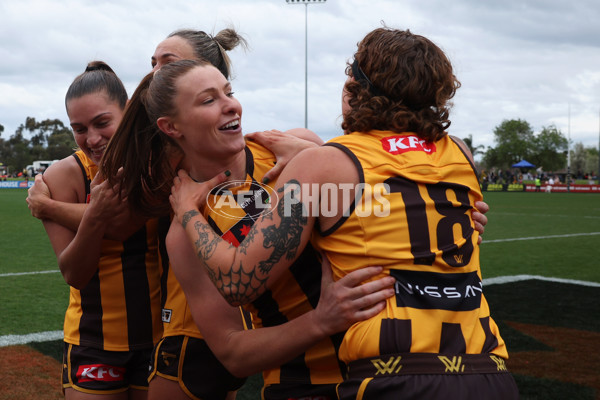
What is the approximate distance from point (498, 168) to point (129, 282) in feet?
326

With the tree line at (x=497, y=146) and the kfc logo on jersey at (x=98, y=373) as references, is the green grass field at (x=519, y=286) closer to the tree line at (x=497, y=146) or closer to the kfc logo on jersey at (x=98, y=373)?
the kfc logo on jersey at (x=98, y=373)

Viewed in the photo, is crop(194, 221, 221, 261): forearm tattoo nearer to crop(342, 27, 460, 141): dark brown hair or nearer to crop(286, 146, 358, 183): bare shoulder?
crop(286, 146, 358, 183): bare shoulder

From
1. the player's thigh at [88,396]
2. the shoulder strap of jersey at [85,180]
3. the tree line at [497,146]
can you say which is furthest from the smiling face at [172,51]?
the tree line at [497,146]

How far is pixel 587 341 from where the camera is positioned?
589cm

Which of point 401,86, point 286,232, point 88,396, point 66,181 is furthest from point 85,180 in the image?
point 401,86

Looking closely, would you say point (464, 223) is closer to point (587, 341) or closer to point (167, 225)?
point (167, 225)

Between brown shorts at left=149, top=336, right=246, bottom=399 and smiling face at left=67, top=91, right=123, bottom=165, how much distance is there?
0.98 metres

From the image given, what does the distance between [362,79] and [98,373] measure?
1.85 meters

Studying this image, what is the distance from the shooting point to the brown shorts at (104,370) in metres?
2.80

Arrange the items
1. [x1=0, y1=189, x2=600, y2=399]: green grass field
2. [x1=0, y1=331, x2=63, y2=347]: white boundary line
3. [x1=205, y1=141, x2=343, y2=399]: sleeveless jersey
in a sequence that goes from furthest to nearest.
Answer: [x1=0, y1=189, x2=600, y2=399]: green grass field, [x1=0, y1=331, x2=63, y2=347]: white boundary line, [x1=205, y1=141, x2=343, y2=399]: sleeveless jersey

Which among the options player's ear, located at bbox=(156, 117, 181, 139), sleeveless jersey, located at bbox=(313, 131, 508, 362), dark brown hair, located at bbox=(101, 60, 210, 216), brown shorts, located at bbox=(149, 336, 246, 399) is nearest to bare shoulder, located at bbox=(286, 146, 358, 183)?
sleeveless jersey, located at bbox=(313, 131, 508, 362)

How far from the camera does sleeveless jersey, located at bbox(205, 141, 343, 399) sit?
2139mm

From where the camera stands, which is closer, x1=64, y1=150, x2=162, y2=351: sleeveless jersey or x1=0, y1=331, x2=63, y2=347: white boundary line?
x1=64, y1=150, x2=162, y2=351: sleeveless jersey

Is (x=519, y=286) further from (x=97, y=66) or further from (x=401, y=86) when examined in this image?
(x=401, y=86)
